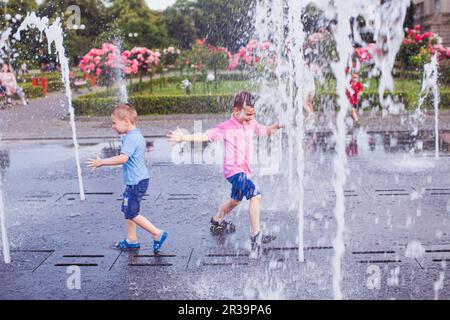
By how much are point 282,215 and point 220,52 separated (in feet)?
64.6

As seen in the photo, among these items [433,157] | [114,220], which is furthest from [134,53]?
[114,220]

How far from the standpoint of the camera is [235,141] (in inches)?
232

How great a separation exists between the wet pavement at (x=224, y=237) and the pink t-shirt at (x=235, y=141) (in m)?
0.73

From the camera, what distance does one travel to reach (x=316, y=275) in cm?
495

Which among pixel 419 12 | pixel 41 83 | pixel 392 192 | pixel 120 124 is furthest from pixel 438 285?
pixel 419 12

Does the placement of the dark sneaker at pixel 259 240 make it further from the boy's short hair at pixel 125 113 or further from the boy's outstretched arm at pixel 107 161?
the boy's short hair at pixel 125 113

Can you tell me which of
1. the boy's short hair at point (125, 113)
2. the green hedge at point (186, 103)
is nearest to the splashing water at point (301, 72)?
the green hedge at point (186, 103)

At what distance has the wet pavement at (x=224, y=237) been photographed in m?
4.77

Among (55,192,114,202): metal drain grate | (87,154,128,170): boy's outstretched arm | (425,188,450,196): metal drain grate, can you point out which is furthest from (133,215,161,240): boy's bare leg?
(425,188,450,196): metal drain grate

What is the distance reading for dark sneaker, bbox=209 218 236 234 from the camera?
6.38m

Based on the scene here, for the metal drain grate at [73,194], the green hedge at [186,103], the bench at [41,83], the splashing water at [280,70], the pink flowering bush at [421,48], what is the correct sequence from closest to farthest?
1. the metal drain grate at [73,194]
2. the splashing water at [280,70]
3. the green hedge at [186,103]
4. the pink flowering bush at [421,48]
5. the bench at [41,83]
